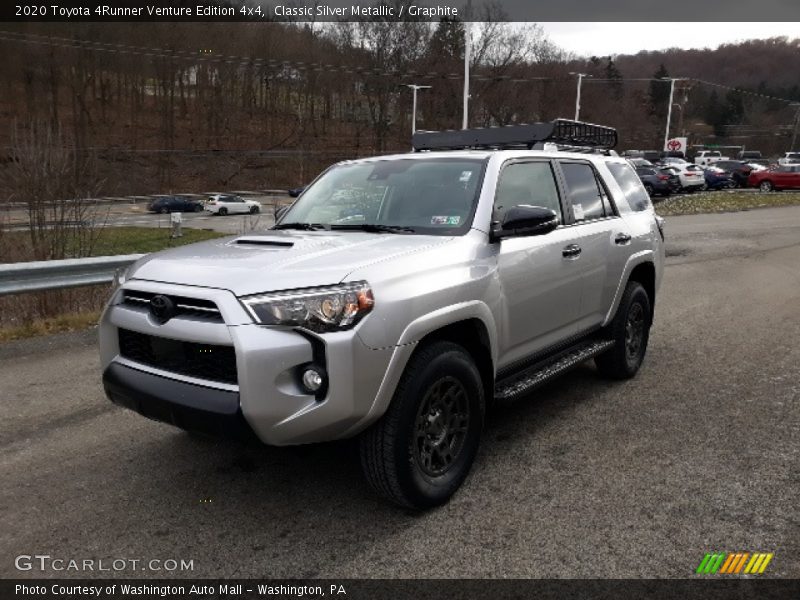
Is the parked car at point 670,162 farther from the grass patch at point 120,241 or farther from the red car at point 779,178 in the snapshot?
the grass patch at point 120,241

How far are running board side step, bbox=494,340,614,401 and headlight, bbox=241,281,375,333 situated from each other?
1.30 meters

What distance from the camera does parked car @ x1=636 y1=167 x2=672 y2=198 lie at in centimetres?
2956

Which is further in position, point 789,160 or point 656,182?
point 789,160

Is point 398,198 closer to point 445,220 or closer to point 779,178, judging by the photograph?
point 445,220

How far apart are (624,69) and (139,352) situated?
318 ft

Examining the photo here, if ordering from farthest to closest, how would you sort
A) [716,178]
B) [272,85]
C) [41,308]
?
1. [272,85]
2. [716,178]
3. [41,308]

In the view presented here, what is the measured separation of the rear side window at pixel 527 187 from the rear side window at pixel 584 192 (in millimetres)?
239

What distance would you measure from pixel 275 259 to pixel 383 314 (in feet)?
2.07

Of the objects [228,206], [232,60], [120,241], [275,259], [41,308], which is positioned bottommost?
[228,206]

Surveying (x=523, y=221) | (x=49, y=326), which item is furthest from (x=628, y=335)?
(x=49, y=326)

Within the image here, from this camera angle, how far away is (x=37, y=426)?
445 centimetres

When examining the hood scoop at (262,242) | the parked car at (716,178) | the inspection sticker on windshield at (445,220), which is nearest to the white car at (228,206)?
the parked car at (716,178)

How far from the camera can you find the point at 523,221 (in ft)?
11.9

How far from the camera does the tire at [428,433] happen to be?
3.12 m
